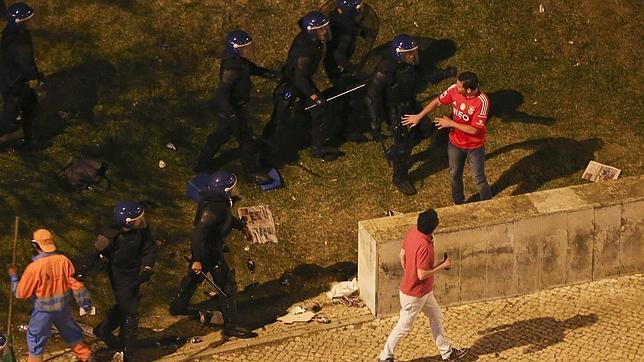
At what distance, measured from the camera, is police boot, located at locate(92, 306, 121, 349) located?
14.3m

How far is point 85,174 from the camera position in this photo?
16.9m

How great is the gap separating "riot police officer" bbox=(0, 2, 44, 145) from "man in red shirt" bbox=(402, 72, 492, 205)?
506 cm

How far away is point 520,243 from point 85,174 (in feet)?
18.8

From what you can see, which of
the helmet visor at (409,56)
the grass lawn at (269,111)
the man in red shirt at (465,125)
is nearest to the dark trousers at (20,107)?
the grass lawn at (269,111)

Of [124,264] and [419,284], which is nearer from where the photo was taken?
[419,284]

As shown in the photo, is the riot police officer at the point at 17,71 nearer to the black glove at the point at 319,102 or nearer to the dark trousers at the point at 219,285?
the black glove at the point at 319,102

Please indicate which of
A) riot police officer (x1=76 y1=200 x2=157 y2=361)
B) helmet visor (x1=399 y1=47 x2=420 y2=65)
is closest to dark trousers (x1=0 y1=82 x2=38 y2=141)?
riot police officer (x1=76 y1=200 x2=157 y2=361)

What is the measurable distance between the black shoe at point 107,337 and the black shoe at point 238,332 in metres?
1.26

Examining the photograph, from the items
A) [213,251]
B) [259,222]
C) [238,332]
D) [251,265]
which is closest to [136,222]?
[213,251]

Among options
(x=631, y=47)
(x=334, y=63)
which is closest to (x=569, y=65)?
(x=631, y=47)

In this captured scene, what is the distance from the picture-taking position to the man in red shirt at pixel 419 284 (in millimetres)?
13352

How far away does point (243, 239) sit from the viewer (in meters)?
16.5

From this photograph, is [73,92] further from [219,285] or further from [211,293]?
[219,285]

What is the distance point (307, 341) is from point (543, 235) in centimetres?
306
